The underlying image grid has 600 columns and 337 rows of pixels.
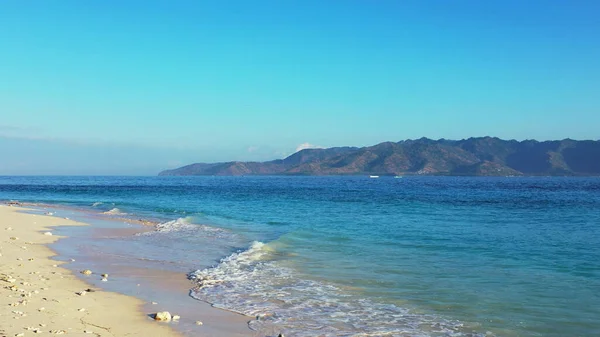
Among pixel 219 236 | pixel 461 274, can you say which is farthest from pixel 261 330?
pixel 219 236

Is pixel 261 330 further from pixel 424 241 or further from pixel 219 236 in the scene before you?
pixel 219 236

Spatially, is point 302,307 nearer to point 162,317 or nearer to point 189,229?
point 162,317

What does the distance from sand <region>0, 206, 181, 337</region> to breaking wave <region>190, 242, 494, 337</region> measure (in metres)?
2.01

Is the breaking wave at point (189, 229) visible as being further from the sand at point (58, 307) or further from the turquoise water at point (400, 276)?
the sand at point (58, 307)

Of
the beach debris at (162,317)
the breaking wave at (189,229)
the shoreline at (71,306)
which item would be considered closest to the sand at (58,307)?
the shoreline at (71,306)

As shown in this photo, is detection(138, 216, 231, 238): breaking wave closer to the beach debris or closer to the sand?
the sand

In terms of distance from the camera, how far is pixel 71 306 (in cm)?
984

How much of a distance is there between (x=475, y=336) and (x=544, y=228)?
21465 mm

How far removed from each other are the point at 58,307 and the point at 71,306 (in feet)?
0.89

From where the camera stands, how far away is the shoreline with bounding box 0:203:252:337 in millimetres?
8445

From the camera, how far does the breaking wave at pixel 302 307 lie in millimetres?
9375

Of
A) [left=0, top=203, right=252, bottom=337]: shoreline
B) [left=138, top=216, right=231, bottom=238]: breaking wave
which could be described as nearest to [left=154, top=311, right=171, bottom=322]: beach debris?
[left=0, top=203, right=252, bottom=337]: shoreline

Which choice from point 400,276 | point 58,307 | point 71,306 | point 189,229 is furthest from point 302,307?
point 189,229

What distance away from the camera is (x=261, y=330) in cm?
917
